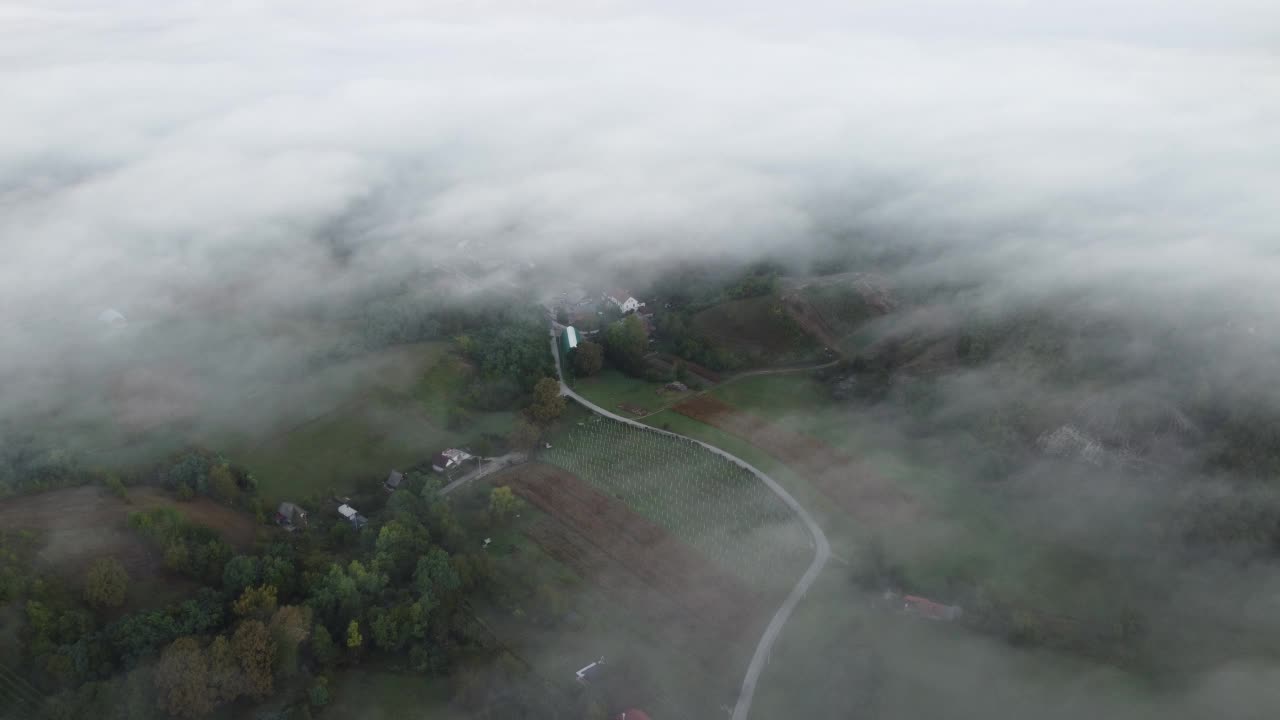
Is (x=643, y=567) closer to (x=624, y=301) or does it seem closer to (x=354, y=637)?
(x=354, y=637)

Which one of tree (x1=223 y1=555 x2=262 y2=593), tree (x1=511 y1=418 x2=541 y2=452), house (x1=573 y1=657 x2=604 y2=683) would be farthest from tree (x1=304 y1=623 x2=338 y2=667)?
tree (x1=511 y1=418 x2=541 y2=452)

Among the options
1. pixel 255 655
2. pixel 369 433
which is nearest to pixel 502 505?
pixel 369 433

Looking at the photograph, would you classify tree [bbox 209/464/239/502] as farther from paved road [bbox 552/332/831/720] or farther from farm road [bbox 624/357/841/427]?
farm road [bbox 624/357/841/427]

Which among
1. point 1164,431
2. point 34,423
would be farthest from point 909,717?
point 34,423

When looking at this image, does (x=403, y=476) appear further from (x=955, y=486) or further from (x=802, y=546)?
(x=955, y=486)

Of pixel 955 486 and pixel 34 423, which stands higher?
pixel 34 423

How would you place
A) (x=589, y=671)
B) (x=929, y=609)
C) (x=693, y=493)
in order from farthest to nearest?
(x=693, y=493) → (x=929, y=609) → (x=589, y=671)
